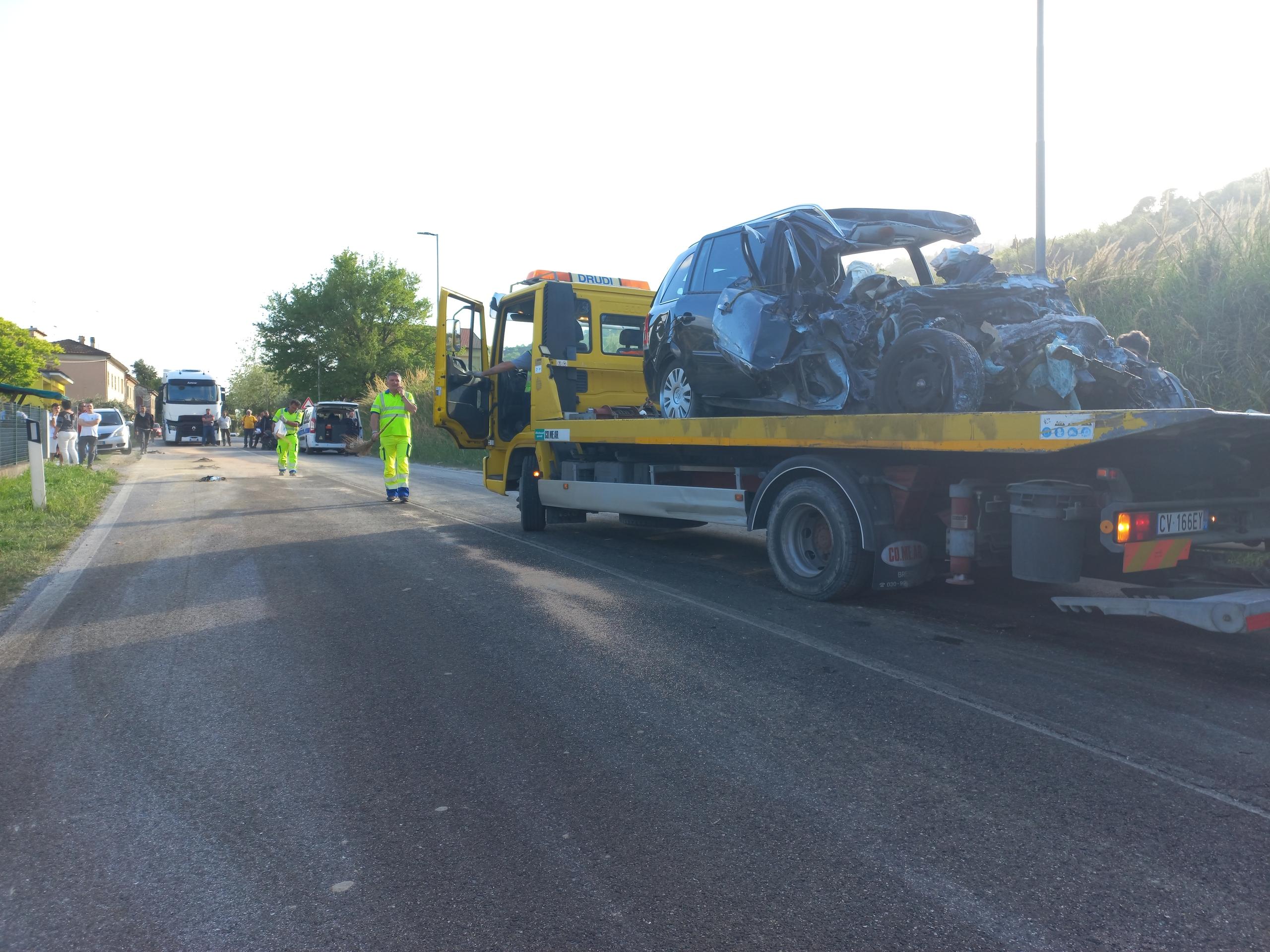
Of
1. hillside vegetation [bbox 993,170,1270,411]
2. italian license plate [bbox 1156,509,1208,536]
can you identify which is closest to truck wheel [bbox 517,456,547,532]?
italian license plate [bbox 1156,509,1208,536]

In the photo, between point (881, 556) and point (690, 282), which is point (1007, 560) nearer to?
point (881, 556)

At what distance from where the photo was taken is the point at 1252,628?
4.65 meters

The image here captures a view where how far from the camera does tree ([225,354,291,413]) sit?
295ft

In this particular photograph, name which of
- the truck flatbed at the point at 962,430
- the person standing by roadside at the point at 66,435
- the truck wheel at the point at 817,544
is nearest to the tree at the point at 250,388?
the person standing by roadside at the point at 66,435

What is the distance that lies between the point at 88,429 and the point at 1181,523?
23.2 meters

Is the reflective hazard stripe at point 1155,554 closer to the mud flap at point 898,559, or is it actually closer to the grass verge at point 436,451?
the mud flap at point 898,559

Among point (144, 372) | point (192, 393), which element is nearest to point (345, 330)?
point (192, 393)

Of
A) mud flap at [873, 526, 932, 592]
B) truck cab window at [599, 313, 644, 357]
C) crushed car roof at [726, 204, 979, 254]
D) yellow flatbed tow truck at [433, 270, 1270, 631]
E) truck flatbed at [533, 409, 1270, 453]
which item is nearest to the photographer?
truck flatbed at [533, 409, 1270, 453]

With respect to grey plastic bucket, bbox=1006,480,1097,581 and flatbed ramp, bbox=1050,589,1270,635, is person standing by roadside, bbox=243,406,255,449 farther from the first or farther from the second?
flatbed ramp, bbox=1050,589,1270,635

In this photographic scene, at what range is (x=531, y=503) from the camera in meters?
10.8

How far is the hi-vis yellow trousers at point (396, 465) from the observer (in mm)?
14281

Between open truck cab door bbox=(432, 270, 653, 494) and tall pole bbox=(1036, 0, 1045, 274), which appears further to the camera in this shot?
tall pole bbox=(1036, 0, 1045, 274)

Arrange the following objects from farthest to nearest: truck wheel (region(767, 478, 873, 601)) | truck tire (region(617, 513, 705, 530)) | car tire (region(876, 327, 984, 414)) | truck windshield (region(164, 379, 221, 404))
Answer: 1. truck windshield (region(164, 379, 221, 404))
2. truck tire (region(617, 513, 705, 530))
3. truck wheel (region(767, 478, 873, 601))
4. car tire (region(876, 327, 984, 414))

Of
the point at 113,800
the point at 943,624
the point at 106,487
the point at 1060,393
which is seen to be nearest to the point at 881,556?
the point at 943,624
